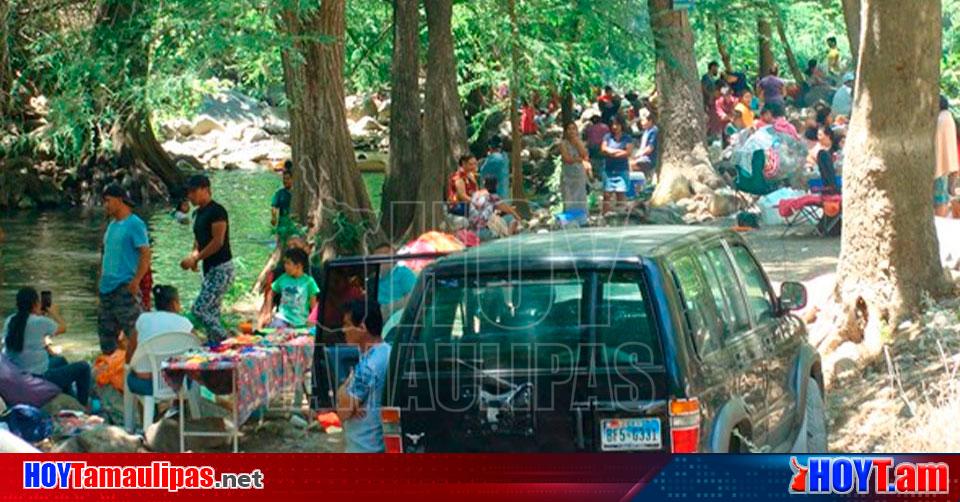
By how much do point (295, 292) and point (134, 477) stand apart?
4.71 metres

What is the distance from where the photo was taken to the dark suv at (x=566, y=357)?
→ 712 cm

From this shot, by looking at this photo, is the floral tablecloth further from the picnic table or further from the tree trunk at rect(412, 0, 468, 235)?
the tree trunk at rect(412, 0, 468, 235)

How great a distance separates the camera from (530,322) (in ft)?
24.6

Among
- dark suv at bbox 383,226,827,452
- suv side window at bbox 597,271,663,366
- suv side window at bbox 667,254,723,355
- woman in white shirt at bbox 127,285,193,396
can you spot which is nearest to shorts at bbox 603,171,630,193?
woman in white shirt at bbox 127,285,193,396

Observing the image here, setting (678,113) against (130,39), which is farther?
(678,113)

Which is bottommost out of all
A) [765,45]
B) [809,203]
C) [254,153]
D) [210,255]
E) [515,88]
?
[809,203]

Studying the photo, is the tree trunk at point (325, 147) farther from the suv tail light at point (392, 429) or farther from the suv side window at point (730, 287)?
the suv tail light at point (392, 429)

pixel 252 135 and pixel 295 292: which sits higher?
pixel 252 135

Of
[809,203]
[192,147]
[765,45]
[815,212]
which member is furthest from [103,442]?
[192,147]

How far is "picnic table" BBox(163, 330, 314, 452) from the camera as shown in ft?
35.4

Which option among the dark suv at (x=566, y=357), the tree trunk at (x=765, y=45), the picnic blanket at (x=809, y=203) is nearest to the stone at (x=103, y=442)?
the dark suv at (x=566, y=357)

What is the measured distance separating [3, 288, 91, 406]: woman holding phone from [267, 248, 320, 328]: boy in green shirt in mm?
1580

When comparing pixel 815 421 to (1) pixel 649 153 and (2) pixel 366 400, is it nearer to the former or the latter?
(2) pixel 366 400

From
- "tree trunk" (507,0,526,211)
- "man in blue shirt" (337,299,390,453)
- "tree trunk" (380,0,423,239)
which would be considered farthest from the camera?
"tree trunk" (507,0,526,211)
